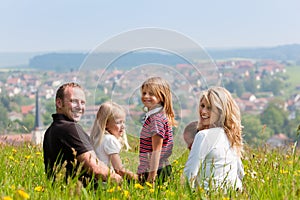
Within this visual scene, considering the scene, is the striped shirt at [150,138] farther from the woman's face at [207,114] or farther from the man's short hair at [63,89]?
the man's short hair at [63,89]

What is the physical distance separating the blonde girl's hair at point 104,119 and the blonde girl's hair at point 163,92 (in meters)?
0.29

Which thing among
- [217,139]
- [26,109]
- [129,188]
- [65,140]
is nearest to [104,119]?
[65,140]

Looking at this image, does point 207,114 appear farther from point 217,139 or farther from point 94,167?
point 94,167

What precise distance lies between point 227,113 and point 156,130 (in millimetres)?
589

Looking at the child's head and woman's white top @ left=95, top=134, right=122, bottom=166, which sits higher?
the child's head

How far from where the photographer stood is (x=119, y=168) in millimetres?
4324

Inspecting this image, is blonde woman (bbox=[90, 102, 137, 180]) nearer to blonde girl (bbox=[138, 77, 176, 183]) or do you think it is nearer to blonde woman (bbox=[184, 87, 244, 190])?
blonde girl (bbox=[138, 77, 176, 183])

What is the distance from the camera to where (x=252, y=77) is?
12469cm

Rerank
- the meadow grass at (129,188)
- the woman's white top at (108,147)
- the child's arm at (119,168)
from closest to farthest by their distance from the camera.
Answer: the meadow grass at (129,188) < the child's arm at (119,168) < the woman's white top at (108,147)

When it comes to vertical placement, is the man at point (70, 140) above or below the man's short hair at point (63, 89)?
below

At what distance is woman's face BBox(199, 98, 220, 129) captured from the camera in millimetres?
4191

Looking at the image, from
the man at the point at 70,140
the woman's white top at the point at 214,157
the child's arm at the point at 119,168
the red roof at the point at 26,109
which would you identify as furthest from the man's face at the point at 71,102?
the red roof at the point at 26,109

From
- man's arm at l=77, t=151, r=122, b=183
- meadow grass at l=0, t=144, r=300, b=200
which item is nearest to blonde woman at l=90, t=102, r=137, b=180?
meadow grass at l=0, t=144, r=300, b=200

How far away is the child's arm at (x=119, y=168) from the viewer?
4.16 meters
